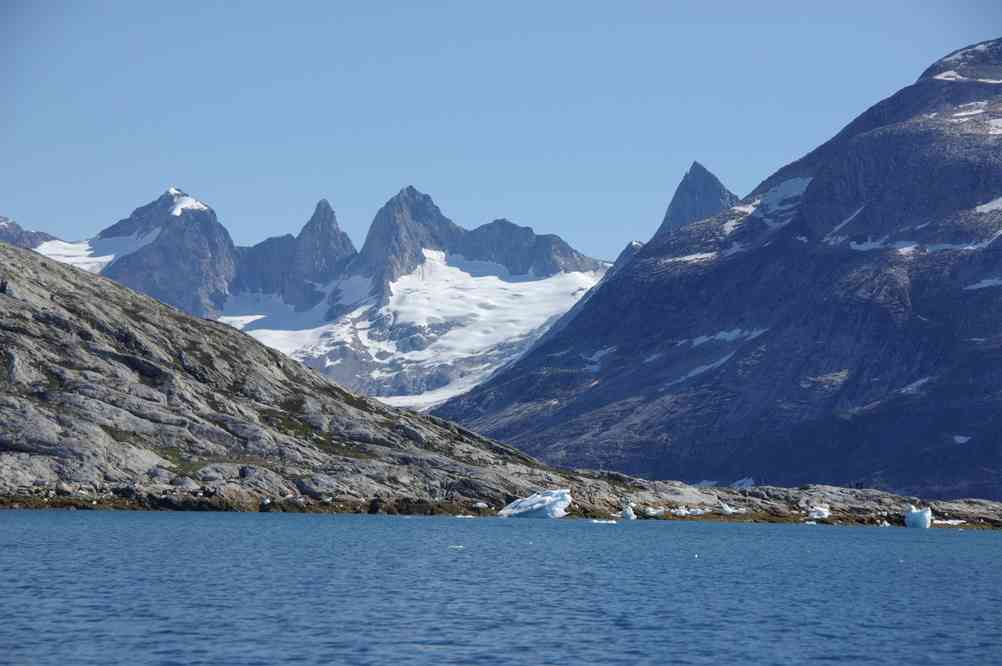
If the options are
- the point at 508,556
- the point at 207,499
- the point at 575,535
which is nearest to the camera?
the point at 508,556

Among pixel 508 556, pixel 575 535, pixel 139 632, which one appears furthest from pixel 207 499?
pixel 139 632

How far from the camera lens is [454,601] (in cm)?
8662

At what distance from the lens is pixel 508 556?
129m

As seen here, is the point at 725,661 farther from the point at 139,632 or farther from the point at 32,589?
the point at 32,589

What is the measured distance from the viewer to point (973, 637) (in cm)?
7756

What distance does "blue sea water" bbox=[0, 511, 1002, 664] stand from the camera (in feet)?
218

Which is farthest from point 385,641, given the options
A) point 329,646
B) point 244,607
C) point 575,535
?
point 575,535

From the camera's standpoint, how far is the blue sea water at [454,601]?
218 ft

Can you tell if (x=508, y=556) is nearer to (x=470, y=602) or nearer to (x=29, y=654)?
(x=470, y=602)

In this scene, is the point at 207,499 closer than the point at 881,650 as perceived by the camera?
No

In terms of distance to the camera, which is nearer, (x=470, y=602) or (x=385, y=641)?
(x=385, y=641)

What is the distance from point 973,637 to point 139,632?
4667cm

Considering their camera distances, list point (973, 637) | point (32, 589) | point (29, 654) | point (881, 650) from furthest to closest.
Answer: point (32, 589)
point (973, 637)
point (881, 650)
point (29, 654)

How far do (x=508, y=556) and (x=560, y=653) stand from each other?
63.3 meters
